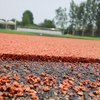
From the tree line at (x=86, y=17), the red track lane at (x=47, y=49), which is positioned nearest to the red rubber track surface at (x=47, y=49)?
the red track lane at (x=47, y=49)

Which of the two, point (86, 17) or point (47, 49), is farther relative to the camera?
point (86, 17)

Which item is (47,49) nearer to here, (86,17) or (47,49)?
(47,49)

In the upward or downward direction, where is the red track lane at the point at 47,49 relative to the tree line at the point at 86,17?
downward

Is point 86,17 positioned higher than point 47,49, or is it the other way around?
point 86,17

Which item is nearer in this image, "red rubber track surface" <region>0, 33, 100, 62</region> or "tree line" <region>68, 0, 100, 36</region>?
"red rubber track surface" <region>0, 33, 100, 62</region>

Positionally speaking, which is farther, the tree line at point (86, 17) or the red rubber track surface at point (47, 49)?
the tree line at point (86, 17)

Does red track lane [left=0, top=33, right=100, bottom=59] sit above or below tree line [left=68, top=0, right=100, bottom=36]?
below

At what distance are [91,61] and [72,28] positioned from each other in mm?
33989

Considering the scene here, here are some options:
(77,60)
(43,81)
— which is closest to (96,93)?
(43,81)

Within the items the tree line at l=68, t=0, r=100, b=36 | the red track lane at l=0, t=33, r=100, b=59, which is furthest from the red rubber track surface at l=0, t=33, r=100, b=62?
the tree line at l=68, t=0, r=100, b=36

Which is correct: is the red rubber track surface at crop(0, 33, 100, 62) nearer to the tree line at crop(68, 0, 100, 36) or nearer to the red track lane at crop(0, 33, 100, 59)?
the red track lane at crop(0, 33, 100, 59)

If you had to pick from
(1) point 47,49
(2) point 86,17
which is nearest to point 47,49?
(1) point 47,49

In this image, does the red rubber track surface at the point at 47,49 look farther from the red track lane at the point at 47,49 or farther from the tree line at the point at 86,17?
the tree line at the point at 86,17

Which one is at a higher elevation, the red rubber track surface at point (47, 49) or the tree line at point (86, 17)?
the tree line at point (86, 17)
